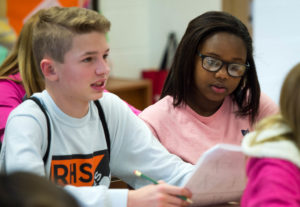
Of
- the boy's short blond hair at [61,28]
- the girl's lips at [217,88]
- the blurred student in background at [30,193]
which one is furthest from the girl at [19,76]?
the blurred student in background at [30,193]

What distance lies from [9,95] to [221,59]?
2.79 feet

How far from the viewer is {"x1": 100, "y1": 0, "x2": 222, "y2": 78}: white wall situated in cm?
415

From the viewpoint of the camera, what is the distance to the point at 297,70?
3.31 ft

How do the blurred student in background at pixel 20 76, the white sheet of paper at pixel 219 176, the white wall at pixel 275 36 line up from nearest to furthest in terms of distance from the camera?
the white sheet of paper at pixel 219 176
the blurred student in background at pixel 20 76
the white wall at pixel 275 36

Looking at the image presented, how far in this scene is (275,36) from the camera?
13.4 ft

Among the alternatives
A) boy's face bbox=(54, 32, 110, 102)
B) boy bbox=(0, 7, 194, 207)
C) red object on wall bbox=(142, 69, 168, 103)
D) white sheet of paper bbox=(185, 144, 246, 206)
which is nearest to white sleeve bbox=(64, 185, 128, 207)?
boy bbox=(0, 7, 194, 207)

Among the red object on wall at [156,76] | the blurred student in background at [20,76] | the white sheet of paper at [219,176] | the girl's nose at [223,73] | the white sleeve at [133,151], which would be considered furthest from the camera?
the red object on wall at [156,76]

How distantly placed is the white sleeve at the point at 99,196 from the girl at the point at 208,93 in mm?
472

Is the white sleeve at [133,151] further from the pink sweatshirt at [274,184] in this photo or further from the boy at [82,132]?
the pink sweatshirt at [274,184]

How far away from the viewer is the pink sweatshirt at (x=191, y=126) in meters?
1.61

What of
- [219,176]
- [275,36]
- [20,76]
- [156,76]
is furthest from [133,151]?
[275,36]

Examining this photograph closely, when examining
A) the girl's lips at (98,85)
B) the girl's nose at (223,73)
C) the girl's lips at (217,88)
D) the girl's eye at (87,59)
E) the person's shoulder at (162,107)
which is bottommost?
the person's shoulder at (162,107)

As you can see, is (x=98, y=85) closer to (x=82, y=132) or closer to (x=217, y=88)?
(x=82, y=132)

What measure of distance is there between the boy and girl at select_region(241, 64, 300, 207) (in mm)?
207
